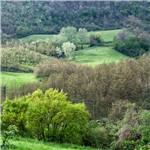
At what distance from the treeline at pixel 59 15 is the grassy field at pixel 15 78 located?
66.2 metres

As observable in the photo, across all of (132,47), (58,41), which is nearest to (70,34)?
(58,41)

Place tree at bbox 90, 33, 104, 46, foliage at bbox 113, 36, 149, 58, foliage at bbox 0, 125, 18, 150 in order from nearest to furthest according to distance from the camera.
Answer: foliage at bbox 0, 125, 18, 150 → foliage at bbox 113, 36, 149, 58 → tree at bbox 90, 33, 104, 46

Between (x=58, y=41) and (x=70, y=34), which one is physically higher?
(x=70, y=34)

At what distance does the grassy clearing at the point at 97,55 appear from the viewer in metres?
97.2

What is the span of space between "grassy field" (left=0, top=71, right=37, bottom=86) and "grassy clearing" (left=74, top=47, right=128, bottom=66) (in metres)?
30.7

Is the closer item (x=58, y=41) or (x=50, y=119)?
(x=50, y=119)

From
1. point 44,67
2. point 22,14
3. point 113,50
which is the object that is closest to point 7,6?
point 22,14

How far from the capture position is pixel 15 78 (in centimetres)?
6962

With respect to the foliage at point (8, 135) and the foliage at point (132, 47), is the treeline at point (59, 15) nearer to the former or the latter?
the foliage at point (132, 47)

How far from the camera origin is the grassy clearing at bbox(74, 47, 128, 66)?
97250 millimetres

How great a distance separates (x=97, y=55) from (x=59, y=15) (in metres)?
84.7

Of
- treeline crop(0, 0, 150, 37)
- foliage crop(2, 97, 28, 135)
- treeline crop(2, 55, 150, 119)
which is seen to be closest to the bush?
foliage crop(2, 97, 28, 135)

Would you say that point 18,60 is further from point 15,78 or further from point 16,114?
point 16,114

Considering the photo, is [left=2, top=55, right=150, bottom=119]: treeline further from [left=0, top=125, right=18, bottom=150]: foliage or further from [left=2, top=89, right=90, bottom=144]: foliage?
[left=0, top=125, right=18, bottom=150]: foliage
